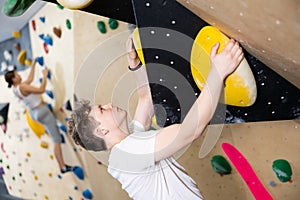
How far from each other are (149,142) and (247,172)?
2.04 ft

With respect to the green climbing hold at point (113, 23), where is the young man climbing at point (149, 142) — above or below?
below

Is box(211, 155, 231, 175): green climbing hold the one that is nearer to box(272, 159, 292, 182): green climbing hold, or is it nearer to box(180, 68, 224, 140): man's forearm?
box(272, 159, 292, 182): green climbing hold

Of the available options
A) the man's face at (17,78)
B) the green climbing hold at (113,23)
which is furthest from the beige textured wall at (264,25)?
the man's face at (17,78)

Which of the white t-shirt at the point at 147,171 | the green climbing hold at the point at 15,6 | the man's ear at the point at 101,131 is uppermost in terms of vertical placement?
the green climbing hold at the point at 15,6

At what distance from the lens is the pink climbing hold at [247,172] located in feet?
5.28

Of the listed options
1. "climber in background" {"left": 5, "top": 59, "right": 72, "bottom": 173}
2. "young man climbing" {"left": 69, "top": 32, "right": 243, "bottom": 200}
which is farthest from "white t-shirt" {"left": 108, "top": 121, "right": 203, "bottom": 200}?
"climber in background" {"left": 5, "top": 59, "right": 72, "bottom": 173}

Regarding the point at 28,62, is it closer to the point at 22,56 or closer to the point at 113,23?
the point at 22,56

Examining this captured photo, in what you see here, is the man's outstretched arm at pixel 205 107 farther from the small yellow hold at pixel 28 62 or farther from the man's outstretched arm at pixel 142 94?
the small yellow hold at pixel 28 62

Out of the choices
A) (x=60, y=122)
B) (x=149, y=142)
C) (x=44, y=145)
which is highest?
(x=149, y=142)

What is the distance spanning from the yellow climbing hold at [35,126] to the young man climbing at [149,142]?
1.25 meters

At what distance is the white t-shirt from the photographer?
1.16m

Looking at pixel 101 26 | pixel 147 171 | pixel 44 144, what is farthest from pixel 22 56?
pixel 147 171

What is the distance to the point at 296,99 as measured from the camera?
1.16 meters

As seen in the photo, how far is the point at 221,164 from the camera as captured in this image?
5.56 feet
